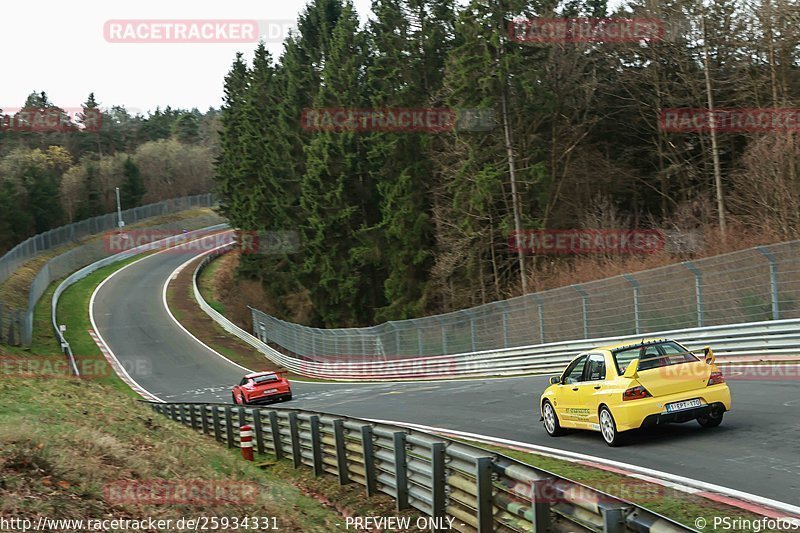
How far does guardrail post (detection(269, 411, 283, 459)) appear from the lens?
53.9ft

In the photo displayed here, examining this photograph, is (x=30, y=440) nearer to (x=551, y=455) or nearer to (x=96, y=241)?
(x=551, y=455)

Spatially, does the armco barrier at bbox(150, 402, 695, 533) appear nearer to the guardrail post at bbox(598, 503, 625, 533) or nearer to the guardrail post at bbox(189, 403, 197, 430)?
the guardrail post at bbox(598, 503, 625, 533)

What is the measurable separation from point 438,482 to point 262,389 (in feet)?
80.4

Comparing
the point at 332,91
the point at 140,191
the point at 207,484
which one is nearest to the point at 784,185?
the point at 207,484

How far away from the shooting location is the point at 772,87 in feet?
112

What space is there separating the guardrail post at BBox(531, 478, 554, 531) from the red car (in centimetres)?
2696

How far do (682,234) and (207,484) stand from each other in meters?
29.9

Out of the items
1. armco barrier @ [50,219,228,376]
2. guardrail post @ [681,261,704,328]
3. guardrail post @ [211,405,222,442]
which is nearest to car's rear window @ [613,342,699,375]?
guardrail post @ [681,261,704,328]

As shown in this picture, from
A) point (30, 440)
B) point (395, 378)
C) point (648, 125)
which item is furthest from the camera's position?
point (648, 125)

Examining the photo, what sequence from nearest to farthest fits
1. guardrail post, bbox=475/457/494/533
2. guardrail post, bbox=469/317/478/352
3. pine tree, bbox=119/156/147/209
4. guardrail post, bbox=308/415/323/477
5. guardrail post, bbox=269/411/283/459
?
guardrail post, bbox=475/457/494/533
guardrail post, bbox=308/415/323/477
guardrail post, bbox=269/411/283/459
guardrail post, bbox=469/317/478/352
pine tree, bbox=119/156/147/209

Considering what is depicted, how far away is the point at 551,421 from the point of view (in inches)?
575

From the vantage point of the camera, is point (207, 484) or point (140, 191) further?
point (140, 191)

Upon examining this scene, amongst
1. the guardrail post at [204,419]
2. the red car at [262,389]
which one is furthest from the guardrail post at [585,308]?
the red car at [262,389]

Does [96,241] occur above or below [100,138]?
below
